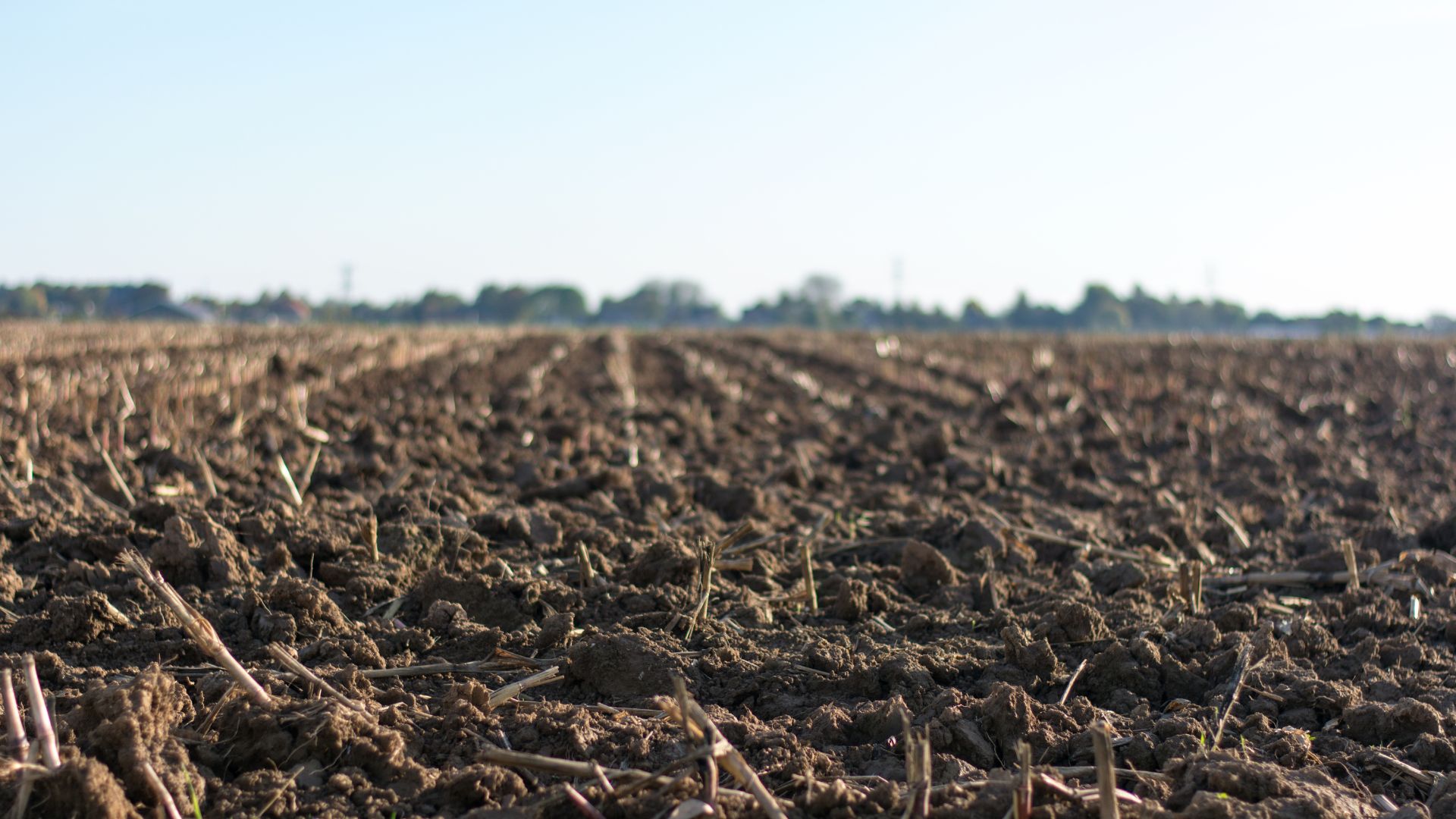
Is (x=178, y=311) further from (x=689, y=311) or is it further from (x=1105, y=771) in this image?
(x=1105, y=771)

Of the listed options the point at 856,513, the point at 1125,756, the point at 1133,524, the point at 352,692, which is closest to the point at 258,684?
the point at 352,692

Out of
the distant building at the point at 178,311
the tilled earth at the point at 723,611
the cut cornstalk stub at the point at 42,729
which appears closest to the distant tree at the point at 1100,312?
the distant building at the point at 178,311

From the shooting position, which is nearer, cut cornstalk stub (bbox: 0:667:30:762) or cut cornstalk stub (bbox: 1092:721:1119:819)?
cut cornstalk stub (bbox: 1092:721:1119:819)

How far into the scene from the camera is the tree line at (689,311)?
251 ft

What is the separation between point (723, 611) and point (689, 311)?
334 feet

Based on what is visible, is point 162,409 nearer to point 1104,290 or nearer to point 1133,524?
point 1133,524

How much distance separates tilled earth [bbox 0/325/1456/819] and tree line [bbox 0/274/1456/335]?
59.5 metres

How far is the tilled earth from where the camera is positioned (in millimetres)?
2832

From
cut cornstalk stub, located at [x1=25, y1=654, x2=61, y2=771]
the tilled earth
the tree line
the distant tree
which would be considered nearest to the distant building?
the tree line

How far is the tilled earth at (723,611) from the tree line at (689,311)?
195 ft

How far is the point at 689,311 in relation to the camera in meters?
106

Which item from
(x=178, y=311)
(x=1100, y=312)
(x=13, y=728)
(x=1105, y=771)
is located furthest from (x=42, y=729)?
(x=1100, y=312)

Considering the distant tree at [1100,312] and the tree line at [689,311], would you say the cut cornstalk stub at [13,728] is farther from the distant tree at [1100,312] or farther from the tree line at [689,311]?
the distant tree at [1100,312]

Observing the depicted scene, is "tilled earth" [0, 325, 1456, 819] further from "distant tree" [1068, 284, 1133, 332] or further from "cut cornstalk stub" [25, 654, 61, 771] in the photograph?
"distant tree" [1068, 284, 1133, 332]
